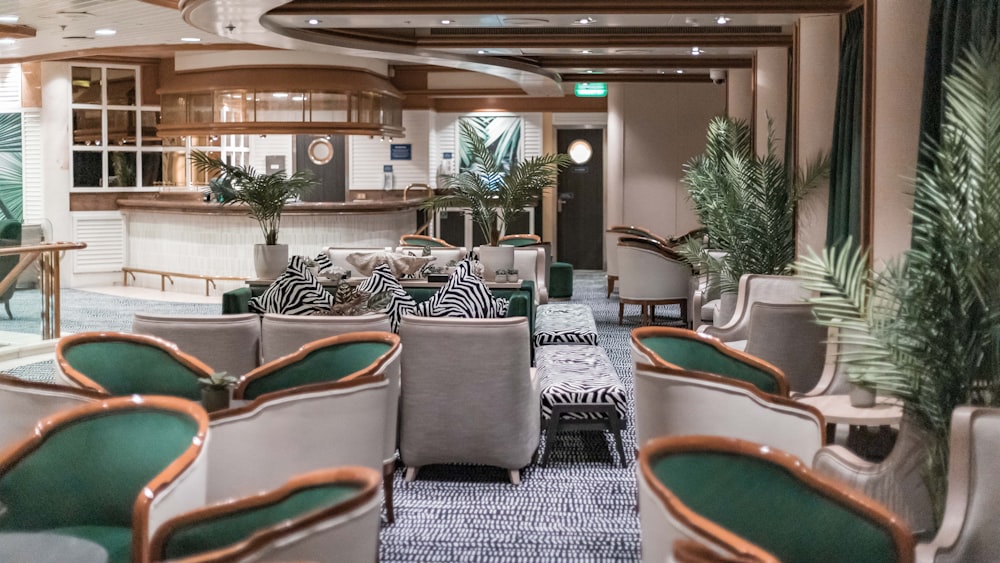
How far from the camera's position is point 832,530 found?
2.05 metres

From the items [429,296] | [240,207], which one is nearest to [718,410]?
[429,296]

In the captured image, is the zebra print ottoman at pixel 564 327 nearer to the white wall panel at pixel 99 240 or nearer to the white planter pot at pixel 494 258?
the white planter pot at pixel 494 258

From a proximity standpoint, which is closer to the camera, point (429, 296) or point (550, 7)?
point (429, 296)

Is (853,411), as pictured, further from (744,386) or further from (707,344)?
(744,386)

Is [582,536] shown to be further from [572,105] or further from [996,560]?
[572,105]

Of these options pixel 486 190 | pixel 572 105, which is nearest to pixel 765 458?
pixel 486 190

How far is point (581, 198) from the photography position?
17266 millimetres

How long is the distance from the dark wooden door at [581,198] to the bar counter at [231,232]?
3.71 metres

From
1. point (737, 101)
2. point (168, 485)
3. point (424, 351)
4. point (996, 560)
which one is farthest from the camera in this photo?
point (737, 101)

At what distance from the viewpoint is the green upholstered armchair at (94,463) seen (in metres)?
2.73

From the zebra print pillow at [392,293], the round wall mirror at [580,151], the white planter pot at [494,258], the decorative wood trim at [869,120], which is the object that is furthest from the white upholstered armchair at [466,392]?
the round wall mirror at [580,151]

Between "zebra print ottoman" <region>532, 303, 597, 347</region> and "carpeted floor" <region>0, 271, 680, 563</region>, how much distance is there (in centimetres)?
100

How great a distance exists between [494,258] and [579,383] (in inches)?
126

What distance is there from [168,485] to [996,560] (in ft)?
6.40
